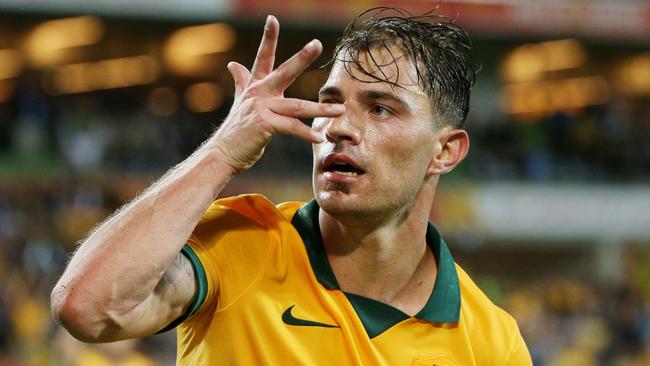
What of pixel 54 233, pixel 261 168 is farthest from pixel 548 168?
pixel 54 233

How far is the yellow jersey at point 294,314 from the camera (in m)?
2.88

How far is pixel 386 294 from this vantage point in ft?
10.5

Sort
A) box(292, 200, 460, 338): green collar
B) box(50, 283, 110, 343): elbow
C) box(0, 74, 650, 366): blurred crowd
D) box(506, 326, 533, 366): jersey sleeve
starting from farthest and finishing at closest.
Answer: box(0, 74, 650, 366): blurred crowd → box(506, 326, 533, 366): jersey sleeve → box(292, 200, 460, 338): green collar → box(50, 283, 110, 343): elbow

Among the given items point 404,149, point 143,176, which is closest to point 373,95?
point 404,149

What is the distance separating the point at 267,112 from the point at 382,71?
1.66ft

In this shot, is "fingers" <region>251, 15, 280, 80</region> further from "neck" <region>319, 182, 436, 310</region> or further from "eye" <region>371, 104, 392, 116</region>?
"neck" <region>319, 182, 436, 310</region>

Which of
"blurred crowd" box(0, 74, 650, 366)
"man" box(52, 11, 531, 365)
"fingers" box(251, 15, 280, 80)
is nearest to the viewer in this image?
"man" box(52, 11, 531, 365)

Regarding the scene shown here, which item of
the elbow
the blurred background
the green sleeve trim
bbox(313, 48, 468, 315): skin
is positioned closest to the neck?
bbox(313, 48, 468, 315): skin

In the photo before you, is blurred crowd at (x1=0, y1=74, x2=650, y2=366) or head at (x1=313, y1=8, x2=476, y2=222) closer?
head at (x1=313, y1=8, x2=476, y2=222)

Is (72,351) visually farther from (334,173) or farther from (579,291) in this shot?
(579,291)

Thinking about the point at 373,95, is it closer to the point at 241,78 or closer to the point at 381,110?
the point at 381,110

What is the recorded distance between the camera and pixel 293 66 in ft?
8.70

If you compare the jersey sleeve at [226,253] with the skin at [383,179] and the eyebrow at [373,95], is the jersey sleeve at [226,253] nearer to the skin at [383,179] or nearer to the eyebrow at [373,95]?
the skin at [383,179]

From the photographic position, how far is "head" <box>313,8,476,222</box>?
9.62ft
